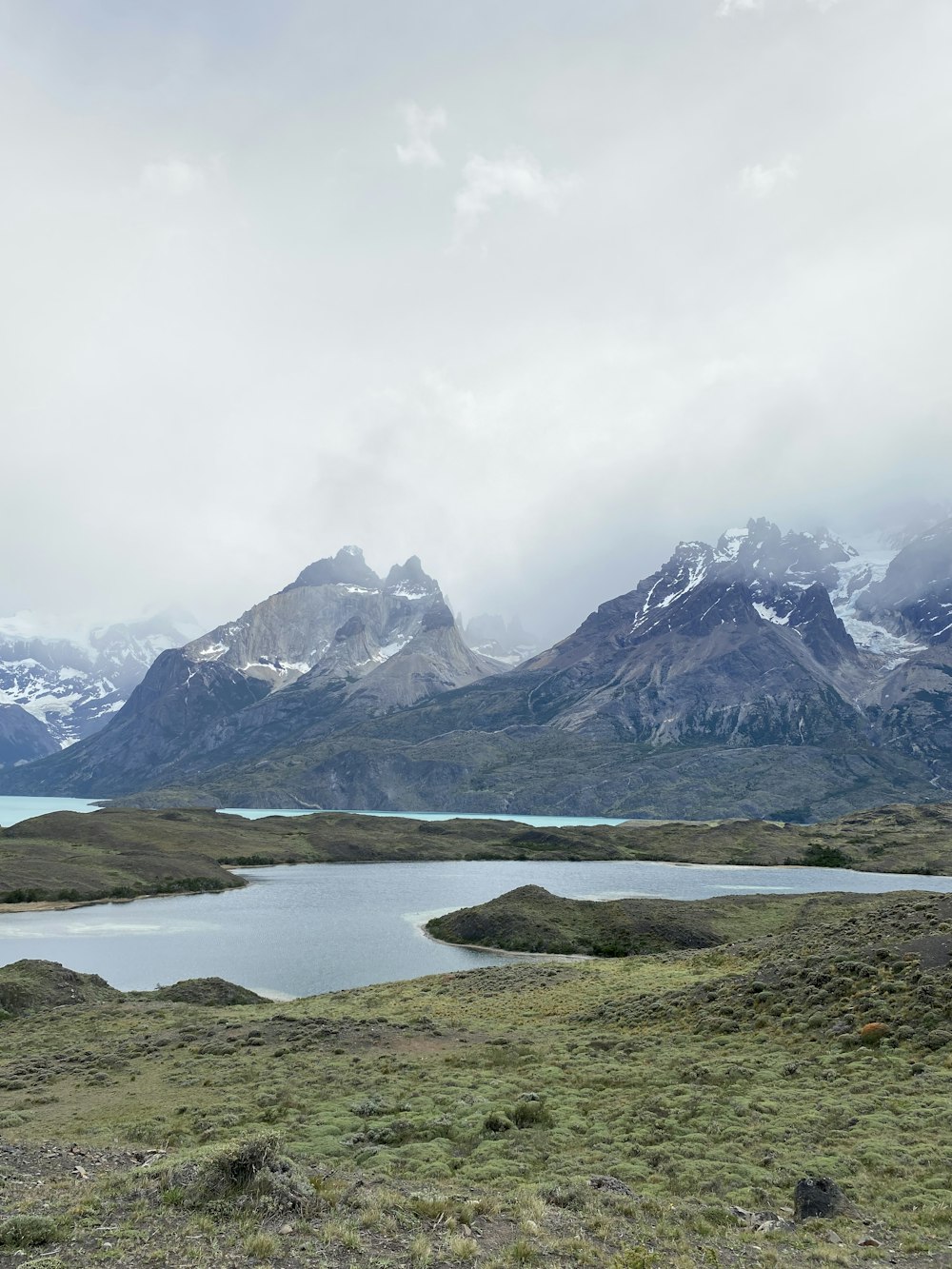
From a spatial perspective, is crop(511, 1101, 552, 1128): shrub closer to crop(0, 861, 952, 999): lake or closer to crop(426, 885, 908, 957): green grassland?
crop(0, 861, 952, 999): lake

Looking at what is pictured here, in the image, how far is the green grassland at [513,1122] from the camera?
1516cm

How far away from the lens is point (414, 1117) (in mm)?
25469

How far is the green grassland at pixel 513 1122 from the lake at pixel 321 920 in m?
25.6

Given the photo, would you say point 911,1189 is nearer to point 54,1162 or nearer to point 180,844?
point 54,1162

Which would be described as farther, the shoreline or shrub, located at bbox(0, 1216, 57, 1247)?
the shoreline

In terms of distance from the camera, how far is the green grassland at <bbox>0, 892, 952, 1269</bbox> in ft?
49.8

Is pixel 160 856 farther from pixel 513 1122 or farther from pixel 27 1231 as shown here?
pixel 27 1231

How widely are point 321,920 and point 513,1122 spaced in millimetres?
82606

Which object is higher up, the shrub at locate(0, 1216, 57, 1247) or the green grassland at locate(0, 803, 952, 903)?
the shrub at locate(0, 1216, 57, 1247)

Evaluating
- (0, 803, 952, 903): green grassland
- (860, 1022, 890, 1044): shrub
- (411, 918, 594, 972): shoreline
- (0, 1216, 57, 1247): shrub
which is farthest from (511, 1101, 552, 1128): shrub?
(0, 803, 952, 903): green grassland

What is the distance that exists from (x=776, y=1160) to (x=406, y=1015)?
2899cm

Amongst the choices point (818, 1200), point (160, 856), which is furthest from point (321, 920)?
point (818, 1200)

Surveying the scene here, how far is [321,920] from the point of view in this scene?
334ft

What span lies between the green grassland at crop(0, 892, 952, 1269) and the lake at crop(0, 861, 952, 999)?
2557 cm
